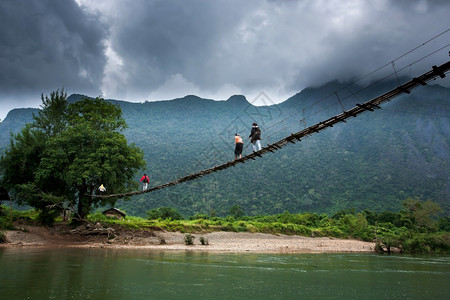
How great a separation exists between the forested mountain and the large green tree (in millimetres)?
26519

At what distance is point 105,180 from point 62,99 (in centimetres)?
1066

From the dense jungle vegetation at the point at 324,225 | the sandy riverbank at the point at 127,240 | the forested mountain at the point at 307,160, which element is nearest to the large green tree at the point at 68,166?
the sandy riverbank at the point at 127,240

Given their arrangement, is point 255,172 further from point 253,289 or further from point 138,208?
point 253,289

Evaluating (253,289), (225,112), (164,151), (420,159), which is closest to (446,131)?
(420,159)

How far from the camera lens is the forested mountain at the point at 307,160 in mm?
71438

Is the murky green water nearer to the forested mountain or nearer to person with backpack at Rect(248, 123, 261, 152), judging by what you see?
person with backpack at Rect(248, 123, 261, 152)

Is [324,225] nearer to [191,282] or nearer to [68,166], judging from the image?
[68,166]

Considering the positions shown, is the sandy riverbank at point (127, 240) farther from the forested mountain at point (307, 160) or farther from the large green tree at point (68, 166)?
the forested mountain at point (307, 160)

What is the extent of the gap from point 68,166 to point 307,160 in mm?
82560

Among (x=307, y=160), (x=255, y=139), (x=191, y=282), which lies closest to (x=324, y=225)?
(x=255, y=139)

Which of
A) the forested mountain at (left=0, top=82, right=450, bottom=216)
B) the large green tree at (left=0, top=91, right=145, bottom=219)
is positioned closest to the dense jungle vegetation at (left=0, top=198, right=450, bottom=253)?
the large green tree at (left=0, top=91, right=145, bottom=219)

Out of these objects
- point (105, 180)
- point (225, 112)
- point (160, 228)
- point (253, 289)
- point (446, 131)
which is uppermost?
point (225, 112)

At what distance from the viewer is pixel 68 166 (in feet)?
69.3

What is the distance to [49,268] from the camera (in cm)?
1096
